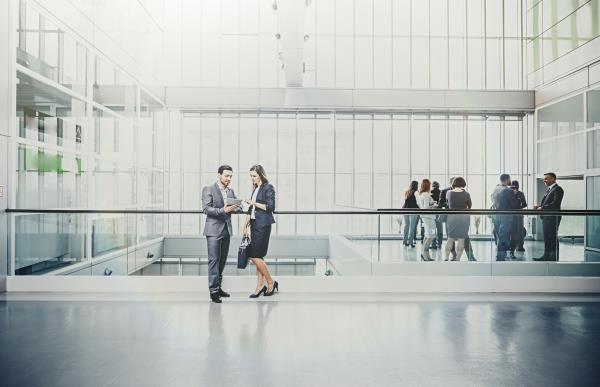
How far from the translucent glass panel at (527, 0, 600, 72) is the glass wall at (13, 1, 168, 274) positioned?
1336 centimetres

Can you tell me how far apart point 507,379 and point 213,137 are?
16.2 metres

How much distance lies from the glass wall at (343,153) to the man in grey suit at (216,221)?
12.1m

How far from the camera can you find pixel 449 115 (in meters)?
18.1

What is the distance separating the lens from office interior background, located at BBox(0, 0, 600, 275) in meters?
7.74

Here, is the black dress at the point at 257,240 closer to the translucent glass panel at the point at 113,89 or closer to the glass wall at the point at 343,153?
the translucent glass panel at the point at 113,89

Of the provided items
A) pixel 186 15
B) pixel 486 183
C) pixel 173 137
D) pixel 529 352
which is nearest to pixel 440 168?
pixel 486 183

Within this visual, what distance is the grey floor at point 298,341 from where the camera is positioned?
3266 millimetres

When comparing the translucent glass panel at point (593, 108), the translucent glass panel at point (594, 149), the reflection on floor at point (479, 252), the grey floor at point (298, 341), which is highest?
the translucent glass panel at point (593, 108)

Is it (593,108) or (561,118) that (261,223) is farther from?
(561,118)

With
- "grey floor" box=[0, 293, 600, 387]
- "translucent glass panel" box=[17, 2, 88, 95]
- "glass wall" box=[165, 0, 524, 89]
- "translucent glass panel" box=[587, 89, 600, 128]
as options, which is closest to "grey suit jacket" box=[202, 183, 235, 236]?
"grey floor" box=[0, 293, 600, 387]

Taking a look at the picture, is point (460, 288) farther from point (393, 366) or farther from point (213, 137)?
point (213, 137)

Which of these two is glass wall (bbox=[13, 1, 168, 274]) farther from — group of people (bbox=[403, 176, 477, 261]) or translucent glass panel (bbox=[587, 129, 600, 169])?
translucent glass panel (bbox=[587, 129, 600, 169])

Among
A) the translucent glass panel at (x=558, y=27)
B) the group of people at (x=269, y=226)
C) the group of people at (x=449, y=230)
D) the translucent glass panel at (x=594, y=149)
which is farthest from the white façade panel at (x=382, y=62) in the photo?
the group of people at (x=449, y=230)

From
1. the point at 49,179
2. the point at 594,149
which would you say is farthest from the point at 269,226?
the point at 594,149
